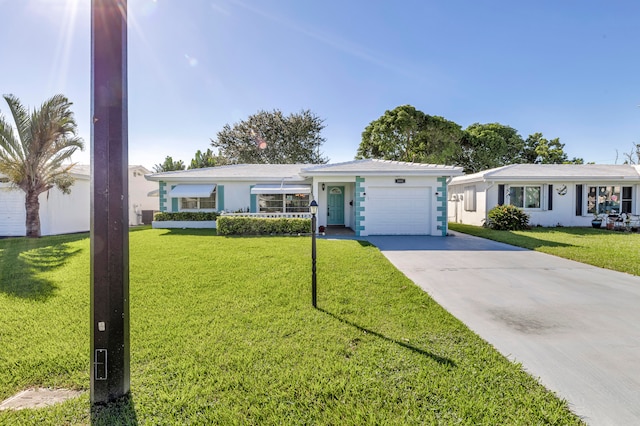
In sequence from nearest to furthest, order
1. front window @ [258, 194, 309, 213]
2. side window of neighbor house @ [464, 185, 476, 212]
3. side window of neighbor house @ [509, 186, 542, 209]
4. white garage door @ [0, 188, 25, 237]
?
white garage door @ [0, 188, 25, 237]
side window of neighbor house @ [509, 186, 542, 209]
front window @ [258, 194, 309, 213]
side window of neighbor house @ [464, 185, 476, 212]

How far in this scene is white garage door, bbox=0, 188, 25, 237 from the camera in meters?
18.8

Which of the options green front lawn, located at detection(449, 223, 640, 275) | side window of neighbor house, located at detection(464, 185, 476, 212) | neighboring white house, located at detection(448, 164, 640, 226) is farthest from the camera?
side window of neighbor house, located at detection(464, 185, 476, 212)

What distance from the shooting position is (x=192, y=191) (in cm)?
2000

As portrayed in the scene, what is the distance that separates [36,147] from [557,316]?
73.7ft

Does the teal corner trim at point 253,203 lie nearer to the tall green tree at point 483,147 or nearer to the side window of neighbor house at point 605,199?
the side window of neighbor house at point 605,199

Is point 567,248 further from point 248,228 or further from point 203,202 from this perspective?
point 203,202

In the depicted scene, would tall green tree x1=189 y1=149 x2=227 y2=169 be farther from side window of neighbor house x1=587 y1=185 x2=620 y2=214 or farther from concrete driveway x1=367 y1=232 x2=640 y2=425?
side window of neighbor house x1=587 y1=185 x2=620 y2=214

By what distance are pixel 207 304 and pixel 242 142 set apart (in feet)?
129

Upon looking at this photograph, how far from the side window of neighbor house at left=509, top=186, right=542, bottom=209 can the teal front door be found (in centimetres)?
1172

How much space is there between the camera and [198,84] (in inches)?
611

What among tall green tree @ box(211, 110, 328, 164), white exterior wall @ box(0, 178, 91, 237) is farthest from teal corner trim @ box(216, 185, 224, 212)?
tall green tree @ box(211, 110, 328, 164)

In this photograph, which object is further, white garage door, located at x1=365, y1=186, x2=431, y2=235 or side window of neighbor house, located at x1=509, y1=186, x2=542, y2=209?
side window of neighbor house, located at x1=509, y1=186, x2=542, y2=209

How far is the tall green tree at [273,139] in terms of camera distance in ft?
137

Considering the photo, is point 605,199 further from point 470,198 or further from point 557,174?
point 470,198
